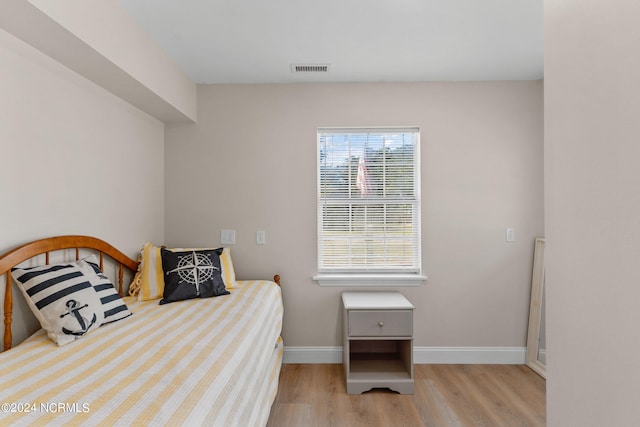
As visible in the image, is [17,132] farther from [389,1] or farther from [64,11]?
[389,1]

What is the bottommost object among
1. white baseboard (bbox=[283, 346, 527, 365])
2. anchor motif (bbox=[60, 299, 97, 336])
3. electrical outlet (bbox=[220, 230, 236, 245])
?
white baseboard (bbox=[283, 346, 527, 365])

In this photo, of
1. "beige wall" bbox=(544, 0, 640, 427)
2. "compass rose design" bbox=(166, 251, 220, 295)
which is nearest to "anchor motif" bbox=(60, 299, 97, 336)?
"compass rose design" bbox=(166, 251, 220, 295)

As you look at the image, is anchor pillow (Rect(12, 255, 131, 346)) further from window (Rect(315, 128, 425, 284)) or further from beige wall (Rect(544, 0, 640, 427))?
beige wall (Rect(544, 0, 640, 427))

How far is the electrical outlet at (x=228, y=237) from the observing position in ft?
9.82

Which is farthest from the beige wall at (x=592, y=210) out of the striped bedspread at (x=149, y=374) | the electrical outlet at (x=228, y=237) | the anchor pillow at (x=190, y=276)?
the electrical outlet at (x=228, y=237)

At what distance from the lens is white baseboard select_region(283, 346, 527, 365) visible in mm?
2951

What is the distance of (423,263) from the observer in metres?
2.99

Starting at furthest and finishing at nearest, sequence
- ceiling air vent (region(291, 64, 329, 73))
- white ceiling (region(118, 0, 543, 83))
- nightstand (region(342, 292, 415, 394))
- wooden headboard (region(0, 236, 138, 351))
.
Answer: ceiling air vent (region(291, 64, 329, 73)), nightstand (region(342, 292, 415, 394)), white ceiling (region(118, 0, 543, 83)), wooden headboard (region(0, 236, 138, 351))

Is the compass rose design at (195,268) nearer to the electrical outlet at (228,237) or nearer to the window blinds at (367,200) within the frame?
the electrical outlet at (228,237)

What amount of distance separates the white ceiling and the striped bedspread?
1.75m

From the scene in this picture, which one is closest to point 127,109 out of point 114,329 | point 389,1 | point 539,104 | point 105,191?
point 105,191

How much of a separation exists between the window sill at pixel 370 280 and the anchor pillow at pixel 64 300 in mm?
1639

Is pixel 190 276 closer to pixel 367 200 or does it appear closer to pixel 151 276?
pixel 151 276

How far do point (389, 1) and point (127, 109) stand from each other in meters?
1.93
